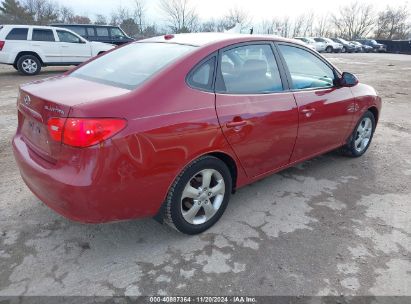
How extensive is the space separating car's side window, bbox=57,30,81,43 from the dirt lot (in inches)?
395

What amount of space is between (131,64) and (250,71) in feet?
3.48

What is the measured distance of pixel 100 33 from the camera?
1603cm

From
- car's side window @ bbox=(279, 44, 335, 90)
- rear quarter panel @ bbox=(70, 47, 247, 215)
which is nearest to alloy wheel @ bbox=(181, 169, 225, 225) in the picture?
rear quarter panel @ bbox=(70, 47, 247, 215)

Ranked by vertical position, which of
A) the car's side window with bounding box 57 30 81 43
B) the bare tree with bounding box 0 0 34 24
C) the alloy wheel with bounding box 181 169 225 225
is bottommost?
the alloy wheel with bounding box 181 169 225 225

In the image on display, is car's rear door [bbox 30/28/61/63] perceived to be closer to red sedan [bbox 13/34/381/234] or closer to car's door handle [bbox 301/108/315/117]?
red sedan [bbox 13/34/381/234]

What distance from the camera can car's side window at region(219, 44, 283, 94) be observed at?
283 centimetres

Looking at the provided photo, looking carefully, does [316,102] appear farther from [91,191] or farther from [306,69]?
[91,191]

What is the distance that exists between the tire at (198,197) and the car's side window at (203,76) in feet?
1.86

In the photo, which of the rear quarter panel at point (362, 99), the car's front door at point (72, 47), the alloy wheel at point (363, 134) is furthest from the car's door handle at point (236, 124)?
the car's front door at point (72, 47)

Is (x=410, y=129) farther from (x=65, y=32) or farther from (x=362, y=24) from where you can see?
(x=362, y=24)

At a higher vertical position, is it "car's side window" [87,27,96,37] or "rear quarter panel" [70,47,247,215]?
"car's side window" [87,27,96,37]

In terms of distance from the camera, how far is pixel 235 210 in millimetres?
3273

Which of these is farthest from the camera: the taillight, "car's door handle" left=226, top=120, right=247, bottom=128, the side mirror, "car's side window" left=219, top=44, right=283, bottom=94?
the side mirror

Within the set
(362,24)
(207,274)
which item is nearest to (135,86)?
(207,274)
